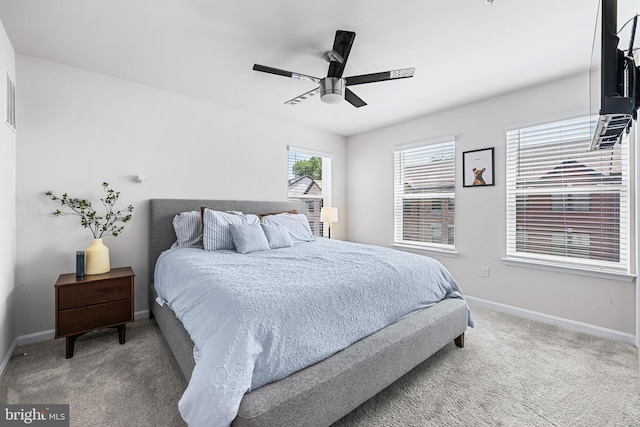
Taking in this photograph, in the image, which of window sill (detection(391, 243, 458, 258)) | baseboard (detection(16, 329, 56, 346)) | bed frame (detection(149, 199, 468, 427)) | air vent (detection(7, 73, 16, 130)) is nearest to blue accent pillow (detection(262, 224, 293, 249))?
bed frame (detection(149, 199, 468, 427))

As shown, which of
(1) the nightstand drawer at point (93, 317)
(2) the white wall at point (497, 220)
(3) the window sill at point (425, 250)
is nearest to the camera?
(1) the nightstand drawer at point (93, 317)

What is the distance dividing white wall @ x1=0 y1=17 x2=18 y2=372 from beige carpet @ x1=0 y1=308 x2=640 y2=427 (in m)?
0.29

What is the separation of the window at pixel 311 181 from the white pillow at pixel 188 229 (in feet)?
5.49

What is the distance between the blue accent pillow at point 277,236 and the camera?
299 centimetres

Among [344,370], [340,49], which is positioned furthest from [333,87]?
[344,370]

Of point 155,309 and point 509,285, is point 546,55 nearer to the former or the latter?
point 509,285

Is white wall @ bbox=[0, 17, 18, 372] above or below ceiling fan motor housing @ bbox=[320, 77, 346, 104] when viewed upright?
below

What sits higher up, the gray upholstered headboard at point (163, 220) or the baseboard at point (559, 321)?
the gray upholstered headboard at point (163, 220)

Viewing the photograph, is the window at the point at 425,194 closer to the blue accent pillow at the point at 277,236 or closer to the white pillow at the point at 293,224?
the white pillow at the point at 293,224

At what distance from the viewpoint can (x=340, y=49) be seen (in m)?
2.12

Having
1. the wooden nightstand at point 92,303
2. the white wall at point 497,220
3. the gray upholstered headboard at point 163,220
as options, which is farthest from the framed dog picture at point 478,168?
the wooden nightstand at point 92,303

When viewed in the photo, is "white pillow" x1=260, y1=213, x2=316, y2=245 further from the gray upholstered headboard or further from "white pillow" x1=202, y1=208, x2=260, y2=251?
A: the gray upholstered headboard

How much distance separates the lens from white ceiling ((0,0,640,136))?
6.17 ft

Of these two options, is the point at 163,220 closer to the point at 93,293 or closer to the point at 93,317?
the point at 93,293
